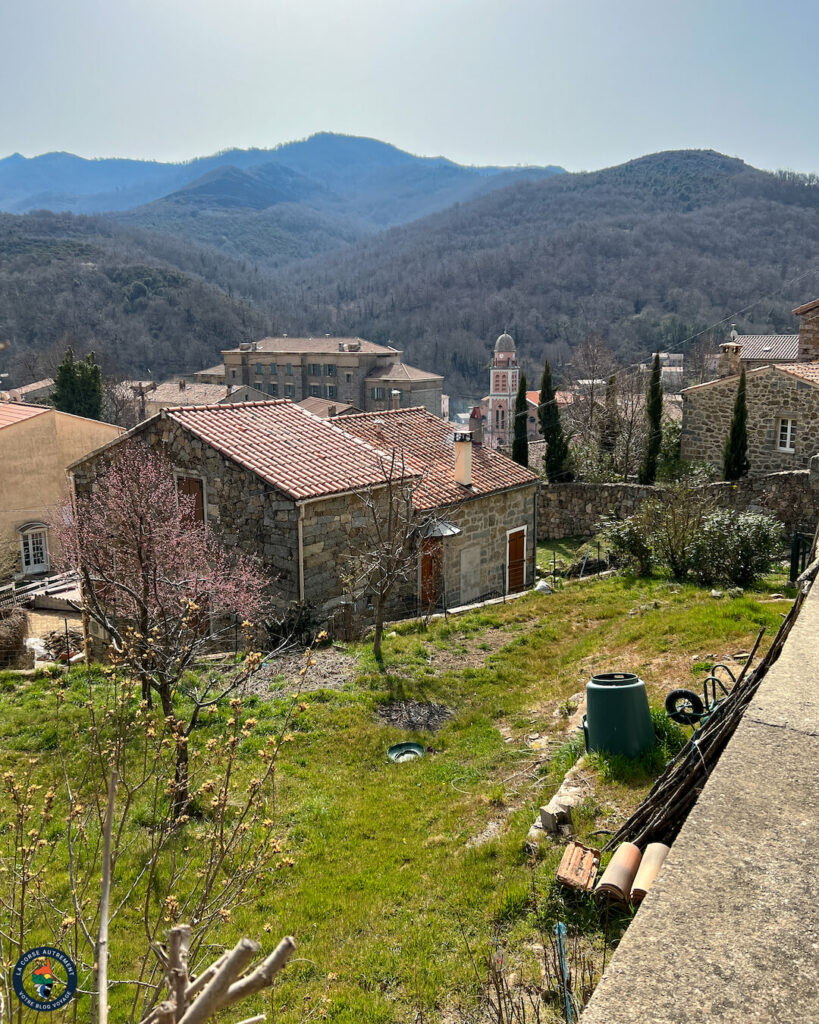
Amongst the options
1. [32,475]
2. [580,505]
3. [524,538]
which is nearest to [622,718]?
[524,538]

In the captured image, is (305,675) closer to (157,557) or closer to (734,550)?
(157,557)

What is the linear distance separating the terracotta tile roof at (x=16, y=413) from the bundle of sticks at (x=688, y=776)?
88.2 feet

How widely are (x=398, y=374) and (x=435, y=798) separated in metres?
68.8

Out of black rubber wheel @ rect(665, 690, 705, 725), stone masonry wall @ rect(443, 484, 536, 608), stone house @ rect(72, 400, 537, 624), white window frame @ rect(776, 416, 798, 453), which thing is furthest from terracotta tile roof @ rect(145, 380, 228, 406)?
black rubber wheel @ rect(665, 690, 705, 725)

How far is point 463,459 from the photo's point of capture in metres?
16.0

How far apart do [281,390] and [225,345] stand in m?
26.2

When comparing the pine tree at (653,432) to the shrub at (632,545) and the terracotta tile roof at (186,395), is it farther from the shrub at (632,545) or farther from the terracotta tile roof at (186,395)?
the terracotta tile roof at (186,395)

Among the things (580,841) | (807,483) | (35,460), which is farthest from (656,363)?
(580,841)

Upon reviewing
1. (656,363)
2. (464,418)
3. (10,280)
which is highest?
(10,280)

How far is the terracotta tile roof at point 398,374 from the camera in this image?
73.2 meters

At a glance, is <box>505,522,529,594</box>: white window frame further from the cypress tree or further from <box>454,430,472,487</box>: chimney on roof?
the cypress tree

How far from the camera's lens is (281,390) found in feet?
267

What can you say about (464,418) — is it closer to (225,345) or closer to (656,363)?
(225,345)

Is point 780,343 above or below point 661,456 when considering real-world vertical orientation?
above
